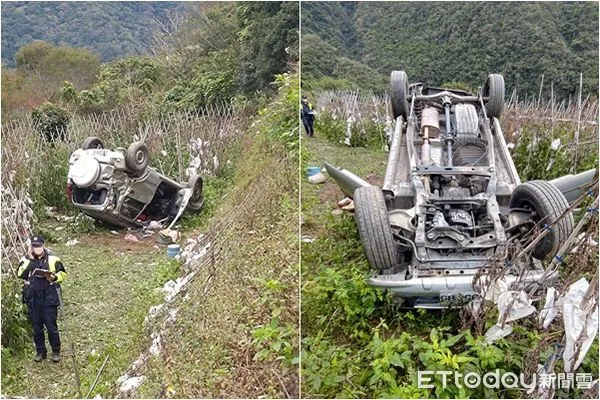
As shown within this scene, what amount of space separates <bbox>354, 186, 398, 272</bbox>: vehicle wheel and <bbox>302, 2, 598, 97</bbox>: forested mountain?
0.89 m

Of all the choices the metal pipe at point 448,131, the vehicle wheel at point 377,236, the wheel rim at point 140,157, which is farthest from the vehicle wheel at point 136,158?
the metal pipe at point 448,131

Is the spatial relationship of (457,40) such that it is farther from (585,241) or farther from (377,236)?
(585,241)

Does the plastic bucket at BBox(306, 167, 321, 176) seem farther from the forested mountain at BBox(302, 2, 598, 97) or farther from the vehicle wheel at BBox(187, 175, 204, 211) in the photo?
the vehicle wheel at BBox(187, 175, 204, 211)

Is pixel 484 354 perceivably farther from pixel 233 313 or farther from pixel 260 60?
pixel 260 60

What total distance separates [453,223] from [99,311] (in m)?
2.22

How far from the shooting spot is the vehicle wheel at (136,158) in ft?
13.5

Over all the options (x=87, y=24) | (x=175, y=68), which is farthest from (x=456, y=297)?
(x=87, y=24)

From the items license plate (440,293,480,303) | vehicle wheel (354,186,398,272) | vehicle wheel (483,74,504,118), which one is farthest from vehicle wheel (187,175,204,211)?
vehicle wheel (483,74,504,118)

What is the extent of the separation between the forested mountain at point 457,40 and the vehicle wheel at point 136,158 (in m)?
1.33

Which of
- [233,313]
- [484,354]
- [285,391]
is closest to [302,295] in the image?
[233,313]

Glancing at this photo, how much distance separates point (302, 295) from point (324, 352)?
444 mm

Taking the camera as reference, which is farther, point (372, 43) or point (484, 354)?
point (372, 43)

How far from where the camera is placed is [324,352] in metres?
3.03

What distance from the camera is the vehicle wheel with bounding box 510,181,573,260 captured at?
3271mm
